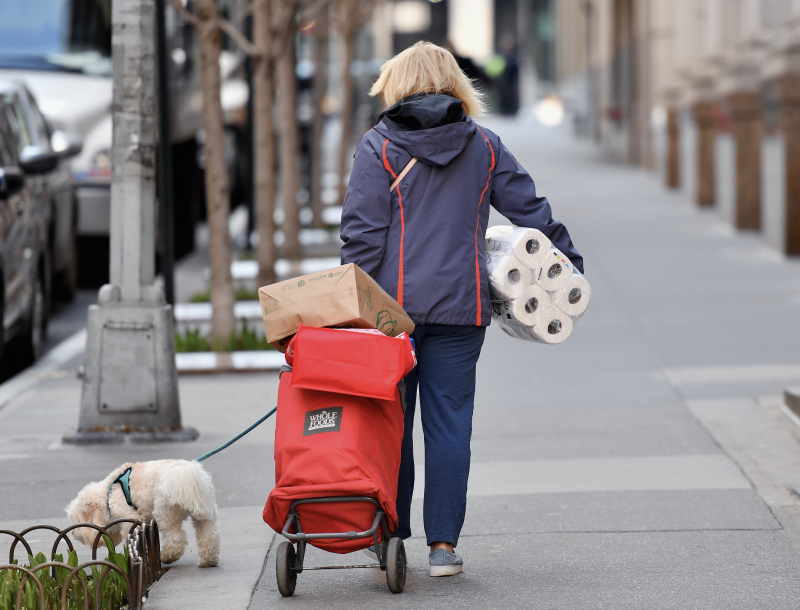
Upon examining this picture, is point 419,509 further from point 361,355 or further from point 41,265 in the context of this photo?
point 41,265

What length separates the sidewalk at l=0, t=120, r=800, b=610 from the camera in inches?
189

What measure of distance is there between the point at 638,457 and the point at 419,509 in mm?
1423

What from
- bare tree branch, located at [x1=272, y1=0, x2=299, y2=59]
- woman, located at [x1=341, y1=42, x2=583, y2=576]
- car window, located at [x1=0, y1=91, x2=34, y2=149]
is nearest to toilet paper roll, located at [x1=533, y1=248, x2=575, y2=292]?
woman, located at [x1=341, y1=42, x2=583, y2=576]

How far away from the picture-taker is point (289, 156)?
16.0 metres

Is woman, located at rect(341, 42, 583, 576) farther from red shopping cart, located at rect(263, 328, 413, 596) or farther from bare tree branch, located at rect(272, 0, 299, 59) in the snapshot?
bare tree branch, located at rect(272, 0, 299, 59)

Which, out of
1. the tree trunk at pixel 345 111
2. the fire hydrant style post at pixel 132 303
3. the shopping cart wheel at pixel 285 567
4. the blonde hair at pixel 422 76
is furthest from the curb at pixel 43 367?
the tree trunk at pixel 345 111

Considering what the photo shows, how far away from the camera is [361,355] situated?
4422 millimetres

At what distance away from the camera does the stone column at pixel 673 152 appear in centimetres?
2505

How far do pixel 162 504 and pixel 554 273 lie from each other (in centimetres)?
168

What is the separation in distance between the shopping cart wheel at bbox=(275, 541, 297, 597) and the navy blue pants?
532 mm

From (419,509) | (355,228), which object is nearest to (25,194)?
(419,509)

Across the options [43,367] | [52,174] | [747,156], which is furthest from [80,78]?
[747,156]

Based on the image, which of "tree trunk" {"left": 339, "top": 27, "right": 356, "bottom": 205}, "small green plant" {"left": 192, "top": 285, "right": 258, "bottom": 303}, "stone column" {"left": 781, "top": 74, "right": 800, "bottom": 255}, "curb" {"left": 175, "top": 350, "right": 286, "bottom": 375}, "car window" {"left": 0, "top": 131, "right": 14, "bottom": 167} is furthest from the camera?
"tree trunk" {"left": 339, "top": 27, "right": 356, "bottom": 205}

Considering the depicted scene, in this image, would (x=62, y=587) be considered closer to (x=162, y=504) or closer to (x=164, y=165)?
(x=162, y=504)
